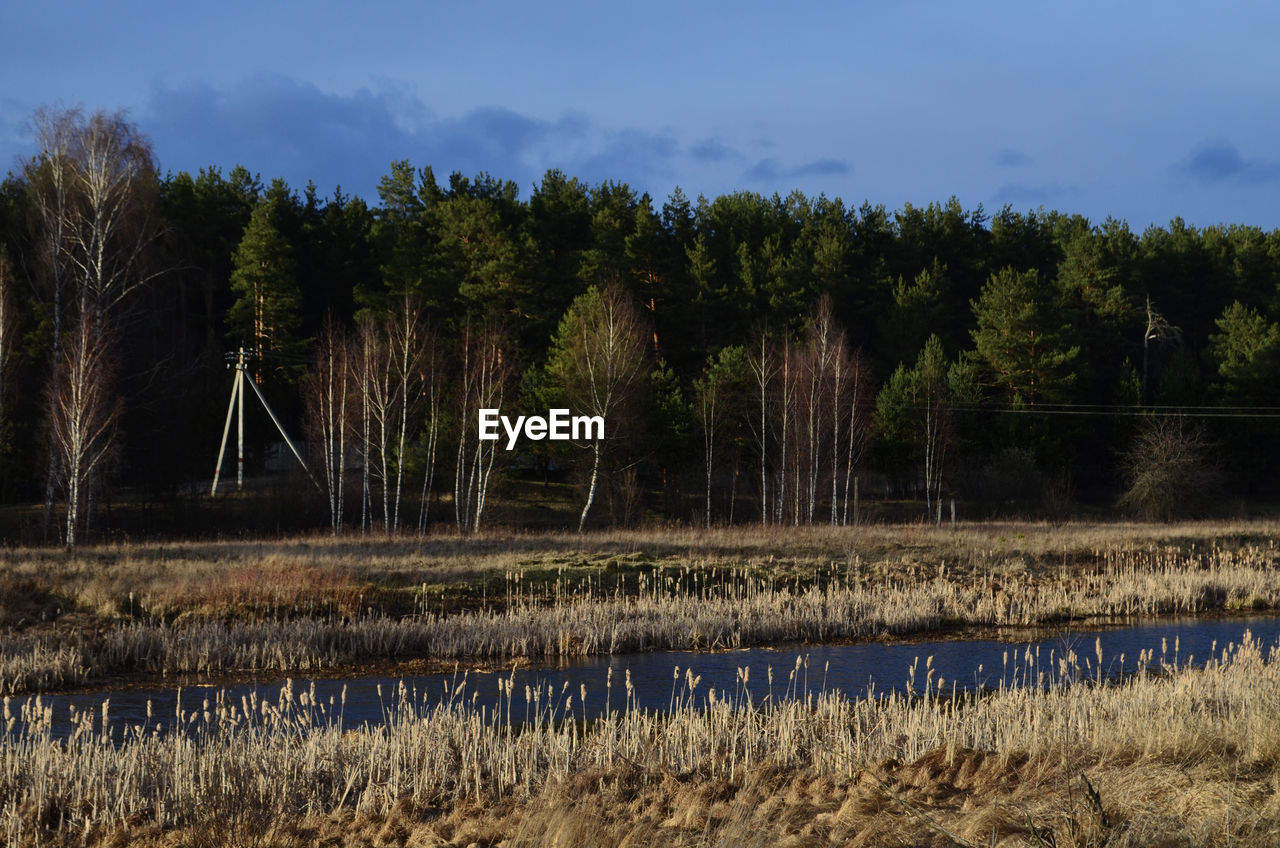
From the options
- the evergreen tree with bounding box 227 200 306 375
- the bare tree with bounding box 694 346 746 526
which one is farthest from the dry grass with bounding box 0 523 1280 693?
the evergreen tree with bounding box 227 200 306 375

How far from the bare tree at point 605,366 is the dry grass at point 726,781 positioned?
3008 centimetres

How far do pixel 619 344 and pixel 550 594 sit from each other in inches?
770

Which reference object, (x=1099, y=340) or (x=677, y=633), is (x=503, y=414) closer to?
(x=677, y=633)

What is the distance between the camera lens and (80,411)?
2934 centimetres

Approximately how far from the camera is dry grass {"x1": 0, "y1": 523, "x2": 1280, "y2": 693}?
1666 centimetres

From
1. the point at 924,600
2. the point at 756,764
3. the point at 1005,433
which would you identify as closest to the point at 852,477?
the point at 1005,433

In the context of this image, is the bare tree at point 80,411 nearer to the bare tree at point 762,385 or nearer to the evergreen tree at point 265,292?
the evergreen tree at point 265,292

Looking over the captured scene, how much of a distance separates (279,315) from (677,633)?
3860 centimetres

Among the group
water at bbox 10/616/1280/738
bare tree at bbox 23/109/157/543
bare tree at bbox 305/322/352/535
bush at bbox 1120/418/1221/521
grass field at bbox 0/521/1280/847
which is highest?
bare tree at bbox 23/109/157/543

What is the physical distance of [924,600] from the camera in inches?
805

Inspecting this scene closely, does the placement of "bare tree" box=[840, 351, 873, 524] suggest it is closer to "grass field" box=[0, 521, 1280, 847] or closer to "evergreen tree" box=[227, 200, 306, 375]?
"grass field" box=[0, 521, 1280, 847]

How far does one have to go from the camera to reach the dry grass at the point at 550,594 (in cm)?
1666

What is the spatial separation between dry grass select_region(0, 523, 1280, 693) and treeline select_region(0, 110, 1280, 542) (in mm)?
9281

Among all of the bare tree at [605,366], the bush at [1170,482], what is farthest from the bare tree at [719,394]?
the bush at [1170,482]
